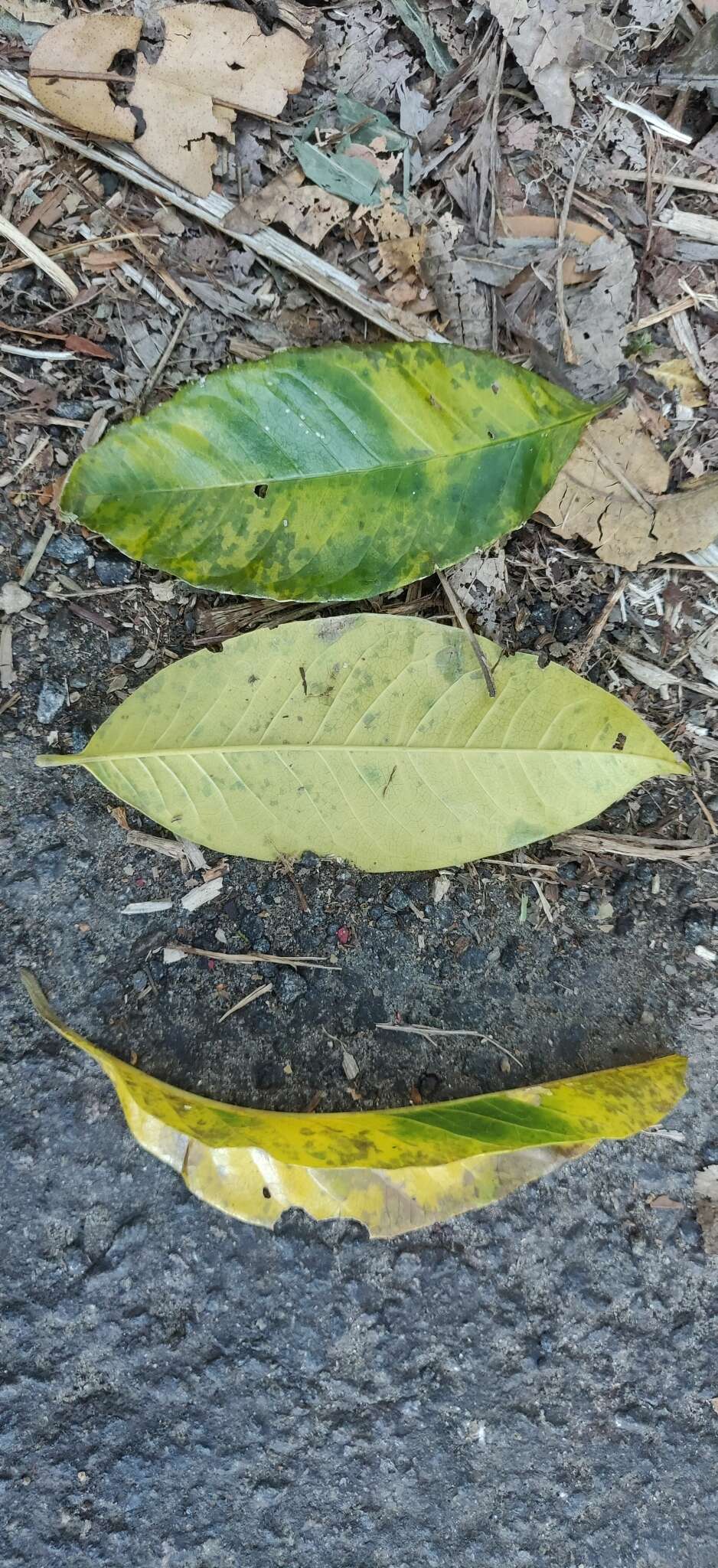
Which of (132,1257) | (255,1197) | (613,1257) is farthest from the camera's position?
(613,1257)

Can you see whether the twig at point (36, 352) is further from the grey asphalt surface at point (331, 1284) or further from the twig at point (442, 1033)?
the twig at point (442, 1033)

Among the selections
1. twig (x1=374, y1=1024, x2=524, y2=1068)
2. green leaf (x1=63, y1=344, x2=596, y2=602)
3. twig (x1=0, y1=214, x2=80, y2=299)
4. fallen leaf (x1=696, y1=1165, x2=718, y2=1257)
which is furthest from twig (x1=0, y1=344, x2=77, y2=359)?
fallen leaf (x1=696, y1=1165, x2=718, y2=1257)

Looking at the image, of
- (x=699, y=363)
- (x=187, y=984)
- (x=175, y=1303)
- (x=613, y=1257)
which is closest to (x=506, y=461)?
(x=699, y=363)

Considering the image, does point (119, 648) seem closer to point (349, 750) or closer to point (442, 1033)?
point (349, 750)

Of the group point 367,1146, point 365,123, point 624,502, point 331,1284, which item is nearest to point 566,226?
point 365,123

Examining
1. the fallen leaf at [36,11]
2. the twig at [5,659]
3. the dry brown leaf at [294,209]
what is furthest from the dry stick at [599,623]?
the fallen leaf at [36,11]

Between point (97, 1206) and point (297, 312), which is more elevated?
point (297, 312)

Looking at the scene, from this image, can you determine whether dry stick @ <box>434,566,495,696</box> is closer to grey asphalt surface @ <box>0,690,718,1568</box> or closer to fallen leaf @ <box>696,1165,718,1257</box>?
grey asphalt surface @ <box>0,690,718,1568</box>

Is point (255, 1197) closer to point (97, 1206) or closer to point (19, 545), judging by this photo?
point (97, 1206)
